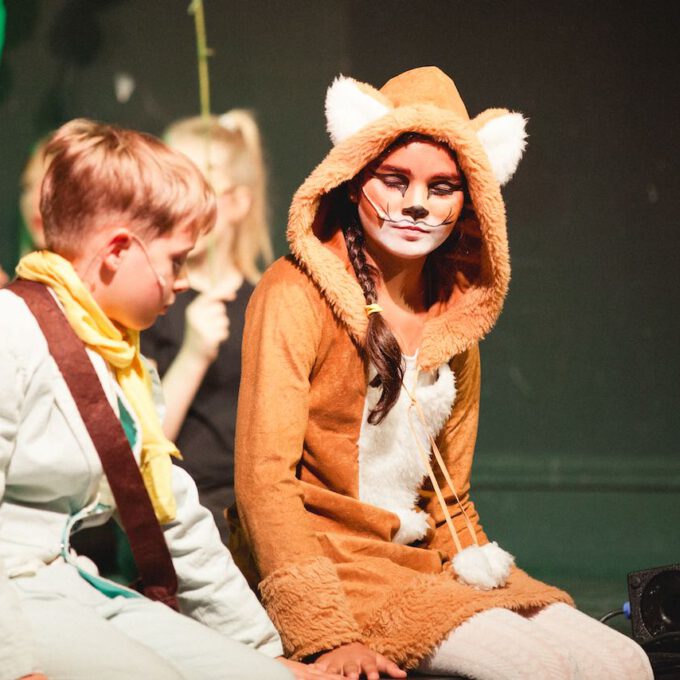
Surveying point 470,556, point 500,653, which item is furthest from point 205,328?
point 500,653

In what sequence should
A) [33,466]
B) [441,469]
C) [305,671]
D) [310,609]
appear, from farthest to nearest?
[441,469] < [310,609] < [305,671] < [33,466]

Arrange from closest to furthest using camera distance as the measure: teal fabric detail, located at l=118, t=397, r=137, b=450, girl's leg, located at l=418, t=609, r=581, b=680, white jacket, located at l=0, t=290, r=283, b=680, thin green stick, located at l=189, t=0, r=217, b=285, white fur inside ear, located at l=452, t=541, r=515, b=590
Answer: white jacket, located at l=0, t=290, r=283, b=680 < teal fabric detail, located at l=118, t=397, r=137, b=450 < girl's leg, located at l=418, t=609, r=581, b=680 < white fur inside ear, located at l=452, t=541, r=515, b=590 < thin green stick, located at l=189, t=0, r=217, b=285

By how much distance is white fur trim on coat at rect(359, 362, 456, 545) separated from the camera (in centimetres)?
219

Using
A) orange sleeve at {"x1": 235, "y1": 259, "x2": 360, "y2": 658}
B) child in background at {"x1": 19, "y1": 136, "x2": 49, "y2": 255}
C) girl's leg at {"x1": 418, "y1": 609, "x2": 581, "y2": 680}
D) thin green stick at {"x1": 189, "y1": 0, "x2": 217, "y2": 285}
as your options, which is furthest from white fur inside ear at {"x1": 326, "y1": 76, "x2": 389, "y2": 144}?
thin green stick at {"x1": 189, "y1": 0, "x2": 217, "y2": 285}

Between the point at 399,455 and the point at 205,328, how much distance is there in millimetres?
1043

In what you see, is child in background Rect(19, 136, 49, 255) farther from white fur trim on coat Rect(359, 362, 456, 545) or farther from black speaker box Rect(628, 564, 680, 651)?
black speaker box Rect(628, 564, 680, 651)

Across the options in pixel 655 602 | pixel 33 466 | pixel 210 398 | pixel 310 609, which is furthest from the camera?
pixel 210 398

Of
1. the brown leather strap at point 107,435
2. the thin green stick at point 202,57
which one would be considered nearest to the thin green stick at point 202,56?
the thin green stick at point 202,57

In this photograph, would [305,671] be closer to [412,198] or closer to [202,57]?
[412,198]

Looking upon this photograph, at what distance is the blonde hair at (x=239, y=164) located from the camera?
11.0 ft

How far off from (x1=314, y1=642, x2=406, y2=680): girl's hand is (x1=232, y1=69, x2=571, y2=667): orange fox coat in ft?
0.07

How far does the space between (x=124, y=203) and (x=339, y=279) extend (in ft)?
1.75

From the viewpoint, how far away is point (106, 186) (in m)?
1.72

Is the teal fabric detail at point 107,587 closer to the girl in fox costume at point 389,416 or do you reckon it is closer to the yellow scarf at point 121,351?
the yellow scarf at point 121,351
